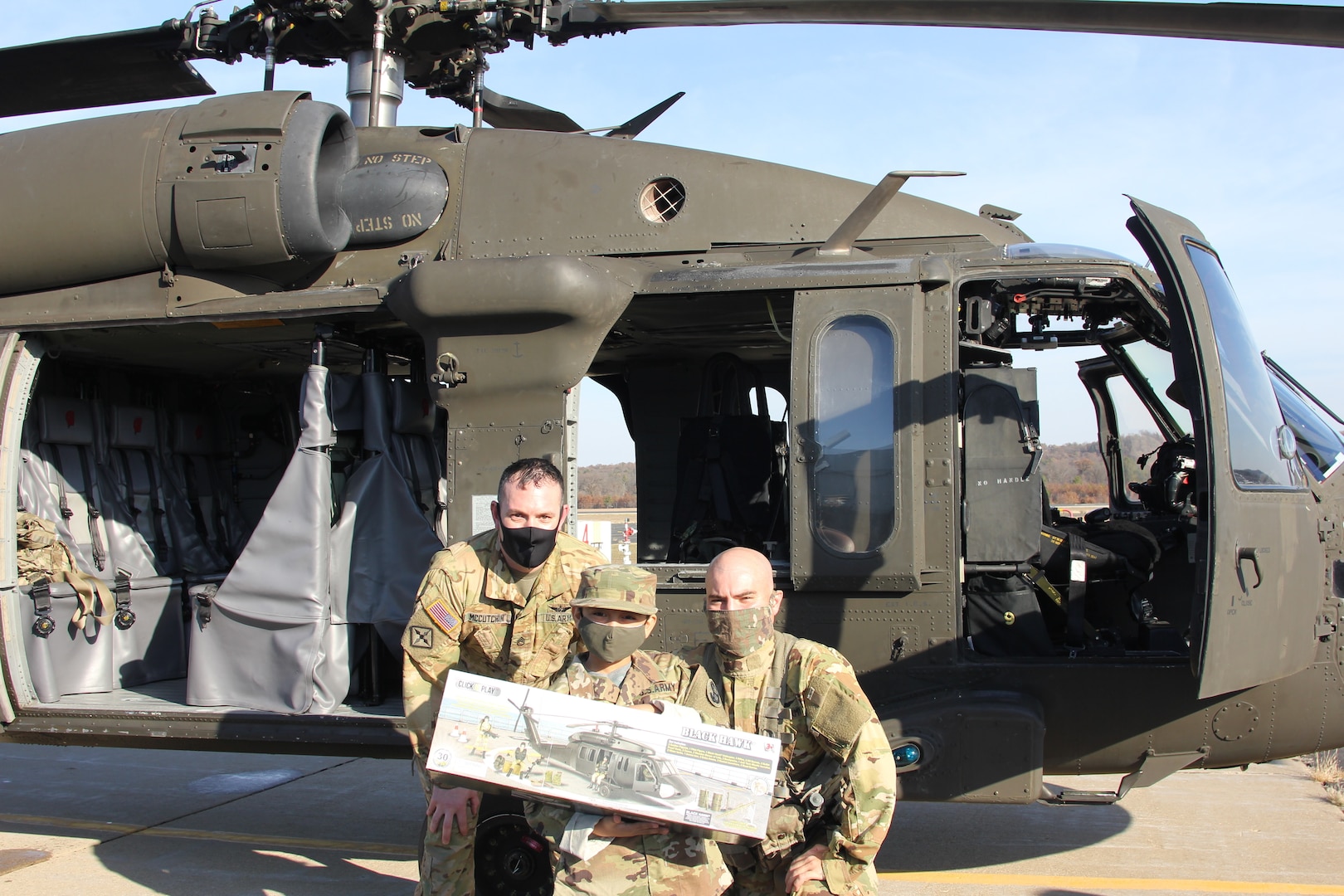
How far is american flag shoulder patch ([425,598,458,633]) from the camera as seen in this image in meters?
3.61

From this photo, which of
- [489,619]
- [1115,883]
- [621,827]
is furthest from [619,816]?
[1115,883]

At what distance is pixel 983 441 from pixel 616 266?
1846 mm

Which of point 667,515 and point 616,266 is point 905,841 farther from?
point 616,266

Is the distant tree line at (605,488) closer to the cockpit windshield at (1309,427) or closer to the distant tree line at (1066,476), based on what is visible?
the distant tree line at (1066,476)

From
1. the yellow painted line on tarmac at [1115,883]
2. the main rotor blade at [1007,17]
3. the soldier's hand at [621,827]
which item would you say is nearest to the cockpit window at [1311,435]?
the main rotor blade at [1007,17]

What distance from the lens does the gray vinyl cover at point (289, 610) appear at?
5109 millimetres

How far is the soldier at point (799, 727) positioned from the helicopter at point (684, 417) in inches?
63.6

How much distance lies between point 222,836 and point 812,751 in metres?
4.29

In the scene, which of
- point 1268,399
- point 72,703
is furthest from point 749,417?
point 72,703

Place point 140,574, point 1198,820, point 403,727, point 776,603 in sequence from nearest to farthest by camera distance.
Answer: point 776,603, point 403,727, point 1198,820, point 140,574

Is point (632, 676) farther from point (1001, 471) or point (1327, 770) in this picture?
point (1327, 770)

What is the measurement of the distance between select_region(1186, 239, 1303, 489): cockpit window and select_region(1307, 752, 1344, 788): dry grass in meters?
3.41

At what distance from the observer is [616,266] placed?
5.07 meters

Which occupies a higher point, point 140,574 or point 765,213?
point 765,213
